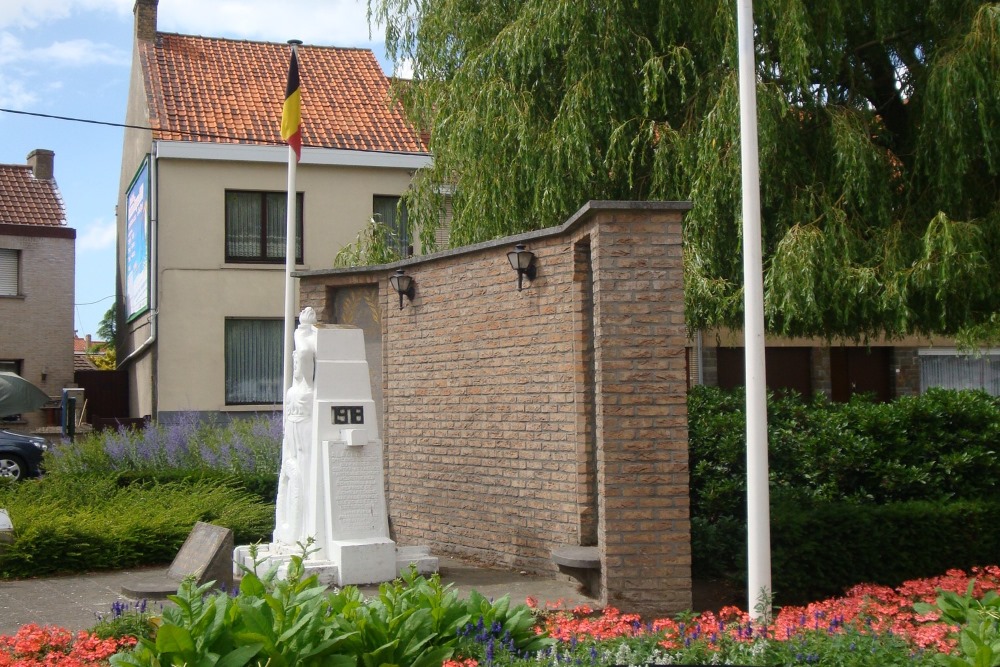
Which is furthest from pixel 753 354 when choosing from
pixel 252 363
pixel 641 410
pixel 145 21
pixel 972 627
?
pixel 145 21

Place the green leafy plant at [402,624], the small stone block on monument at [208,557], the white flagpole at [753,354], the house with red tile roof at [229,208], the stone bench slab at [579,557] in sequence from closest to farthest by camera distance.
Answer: the green leafy plant at [402,624], the white flagpole at [753,354], the stone bench slab at [579,557], the small stone block on monument at [208,557], the house with red tile roof at [229,208]

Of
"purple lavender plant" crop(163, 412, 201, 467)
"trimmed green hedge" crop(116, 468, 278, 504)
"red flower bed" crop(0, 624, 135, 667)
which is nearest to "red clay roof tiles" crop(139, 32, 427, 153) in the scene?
"purple lavender plant" crop(163, 412, 201, 467)

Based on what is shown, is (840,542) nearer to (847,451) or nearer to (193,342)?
(847,451)

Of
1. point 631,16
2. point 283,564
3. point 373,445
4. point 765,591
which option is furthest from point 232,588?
point 631,16

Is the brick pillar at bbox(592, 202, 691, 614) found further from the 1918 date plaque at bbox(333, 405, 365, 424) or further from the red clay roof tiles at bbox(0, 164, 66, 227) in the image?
the red clay roof tiles at bbox(0, 164, 66, 227)

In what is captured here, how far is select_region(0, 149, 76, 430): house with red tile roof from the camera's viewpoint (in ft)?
93.7

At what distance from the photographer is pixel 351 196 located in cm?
Answer: 2394

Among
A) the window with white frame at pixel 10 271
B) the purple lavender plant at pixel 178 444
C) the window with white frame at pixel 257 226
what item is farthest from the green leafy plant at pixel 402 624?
the window with white frame at pixel 10 271

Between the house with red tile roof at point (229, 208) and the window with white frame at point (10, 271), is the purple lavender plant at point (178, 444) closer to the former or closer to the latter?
the house with red tile roof at point (229, 208)

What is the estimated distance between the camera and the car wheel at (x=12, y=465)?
19984 millimetres

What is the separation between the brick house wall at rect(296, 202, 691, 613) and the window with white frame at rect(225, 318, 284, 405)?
10598 mm

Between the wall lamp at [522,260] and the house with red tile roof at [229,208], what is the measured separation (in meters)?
13.1

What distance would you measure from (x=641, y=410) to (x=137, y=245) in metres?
19.7

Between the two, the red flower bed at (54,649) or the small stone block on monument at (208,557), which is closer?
the red flower bed at (54,649)
